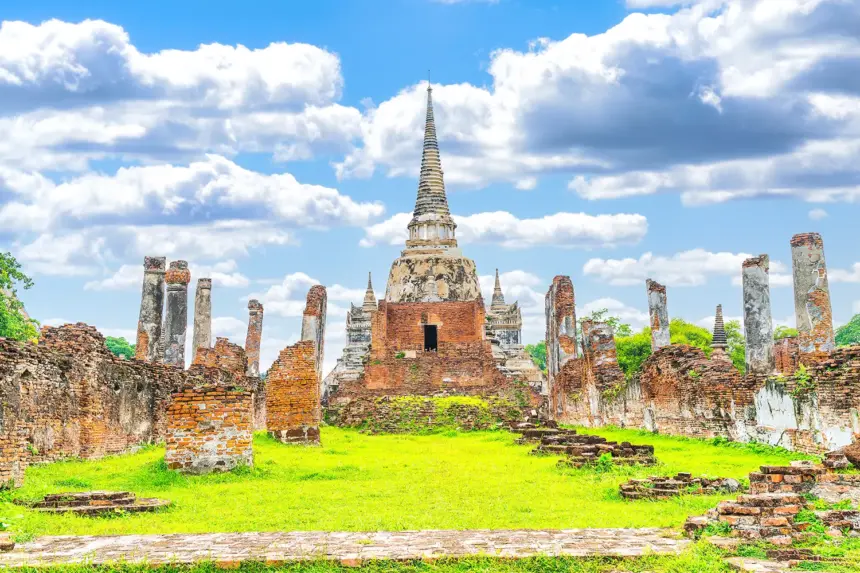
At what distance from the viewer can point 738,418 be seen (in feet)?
50.1

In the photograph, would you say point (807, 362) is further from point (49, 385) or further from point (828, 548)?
point (49, 385)

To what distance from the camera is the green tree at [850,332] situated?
5719 centimetres

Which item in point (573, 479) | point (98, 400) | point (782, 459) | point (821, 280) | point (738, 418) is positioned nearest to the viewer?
point (573, 479)

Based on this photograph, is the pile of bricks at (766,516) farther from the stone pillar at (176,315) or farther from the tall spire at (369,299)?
the tall spire at (369,299)

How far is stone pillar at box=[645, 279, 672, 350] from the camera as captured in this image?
25.0 meters

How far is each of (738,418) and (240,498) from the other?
9319 mm

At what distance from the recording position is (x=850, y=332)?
58.6 meters

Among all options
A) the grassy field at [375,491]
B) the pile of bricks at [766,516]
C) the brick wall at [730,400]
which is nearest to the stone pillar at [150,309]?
the grassy field at [375,491]

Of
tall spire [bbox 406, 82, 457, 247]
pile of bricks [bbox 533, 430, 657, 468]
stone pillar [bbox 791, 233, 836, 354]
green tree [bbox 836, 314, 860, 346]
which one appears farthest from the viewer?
green tree [bbox 836, 314, 860, 346]

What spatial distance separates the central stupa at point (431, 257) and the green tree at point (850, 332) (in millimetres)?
26035

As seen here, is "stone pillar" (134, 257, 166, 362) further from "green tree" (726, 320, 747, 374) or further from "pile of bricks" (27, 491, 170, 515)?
"green tree" (726, 320, 747, 374)

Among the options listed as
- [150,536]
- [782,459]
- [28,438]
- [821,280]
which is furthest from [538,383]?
[150,536]

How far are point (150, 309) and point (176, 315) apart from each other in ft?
1.89

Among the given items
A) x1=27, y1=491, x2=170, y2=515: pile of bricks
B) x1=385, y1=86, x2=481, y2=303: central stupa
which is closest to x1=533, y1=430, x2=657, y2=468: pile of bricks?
x1=27, y1=491, x2=170, y2=515: pile of bricks
